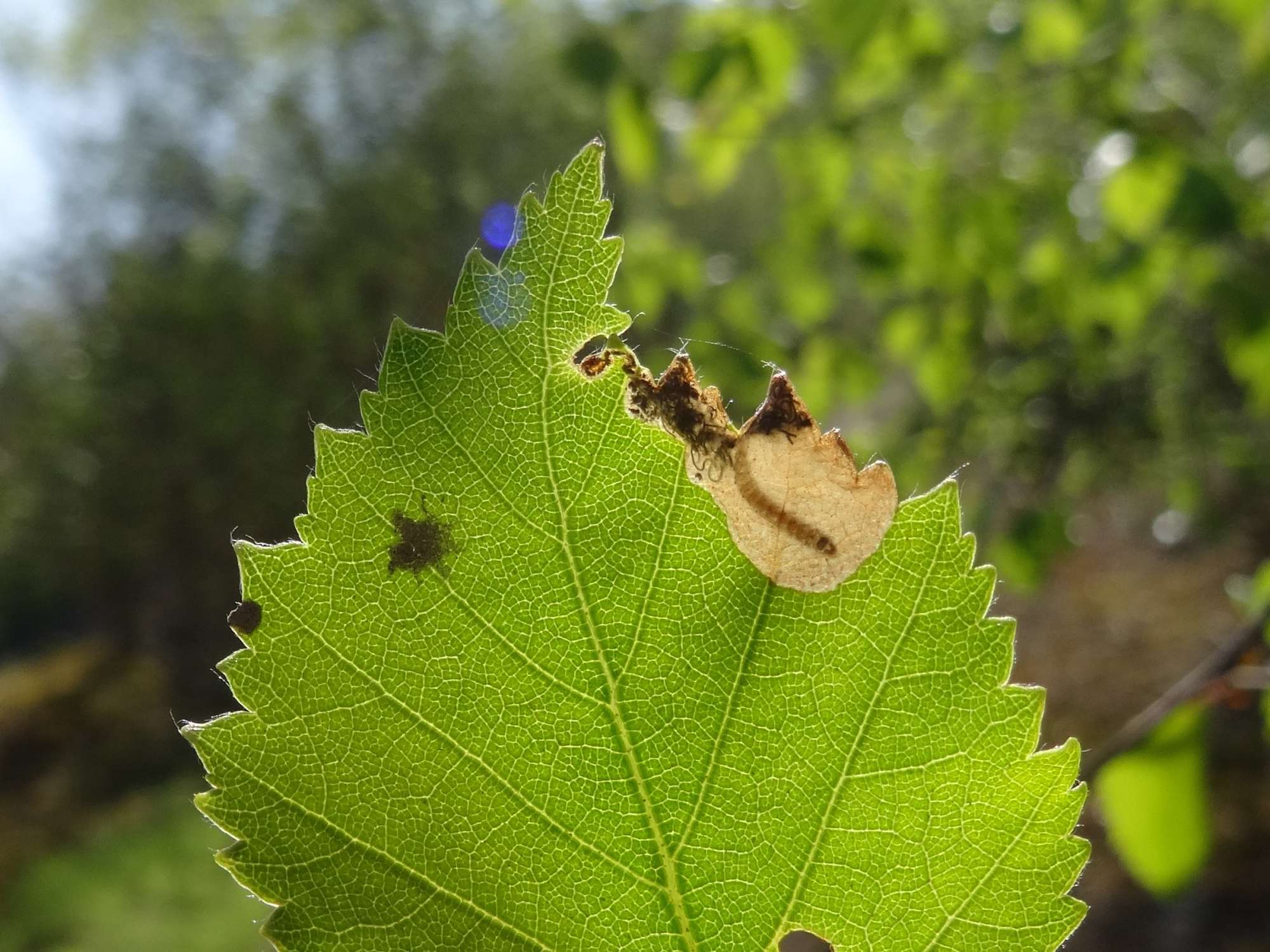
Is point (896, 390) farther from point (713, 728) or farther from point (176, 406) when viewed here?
point (713, 728)

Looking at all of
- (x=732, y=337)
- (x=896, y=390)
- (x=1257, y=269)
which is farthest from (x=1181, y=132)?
(x=896, y=390)

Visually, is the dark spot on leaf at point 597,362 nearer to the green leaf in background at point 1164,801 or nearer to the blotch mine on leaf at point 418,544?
the blotch mine on leaf at point 418,544

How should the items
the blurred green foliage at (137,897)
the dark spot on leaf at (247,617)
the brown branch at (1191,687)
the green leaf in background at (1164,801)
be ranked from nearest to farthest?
1. the dark spot on leaf at (247,617)
2. the brown branch at (1191,687)
3. the green leaf in background at (1164,801)
4. the blurred green foliage at (137,897)

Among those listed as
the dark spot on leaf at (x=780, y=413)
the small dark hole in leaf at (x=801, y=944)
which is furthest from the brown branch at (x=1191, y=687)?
the small dark hole in leaf at (x=801, y=944)

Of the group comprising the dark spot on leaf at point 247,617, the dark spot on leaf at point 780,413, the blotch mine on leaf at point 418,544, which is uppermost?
the dark spot on leaf at point 780,413

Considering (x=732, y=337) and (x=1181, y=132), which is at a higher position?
(x=1181, y=132)

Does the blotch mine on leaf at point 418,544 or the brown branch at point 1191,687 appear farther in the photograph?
the brown branch at point 1191,687
